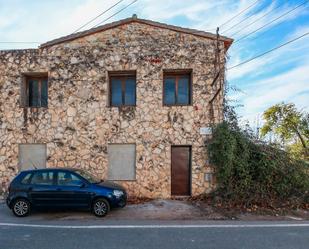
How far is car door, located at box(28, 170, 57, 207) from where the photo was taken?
1055 cm

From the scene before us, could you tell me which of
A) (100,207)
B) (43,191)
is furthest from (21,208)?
(100,207)

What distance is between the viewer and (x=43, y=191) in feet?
34.7

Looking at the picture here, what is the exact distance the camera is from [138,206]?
11938 mm

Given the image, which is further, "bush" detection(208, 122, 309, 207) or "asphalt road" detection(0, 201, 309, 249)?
"bush" detection(208, 122, 309, 207)

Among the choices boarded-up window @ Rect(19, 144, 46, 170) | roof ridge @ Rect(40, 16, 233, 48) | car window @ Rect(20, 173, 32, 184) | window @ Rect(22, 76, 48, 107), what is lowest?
car window @ Rect(20, 173, 32, 184)

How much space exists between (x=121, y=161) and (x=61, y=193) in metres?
3.99

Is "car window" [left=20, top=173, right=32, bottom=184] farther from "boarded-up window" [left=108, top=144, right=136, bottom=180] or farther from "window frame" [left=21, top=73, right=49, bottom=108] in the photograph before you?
"window frame" [left=21, top=73, right=49, bottom=108]

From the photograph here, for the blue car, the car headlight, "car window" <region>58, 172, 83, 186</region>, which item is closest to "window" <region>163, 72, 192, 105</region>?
the car headlight

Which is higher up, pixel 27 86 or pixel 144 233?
pixel 27 86

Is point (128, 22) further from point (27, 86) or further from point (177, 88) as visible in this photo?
point (27, 86)

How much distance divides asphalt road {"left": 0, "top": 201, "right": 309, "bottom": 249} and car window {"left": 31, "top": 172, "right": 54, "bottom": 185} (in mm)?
1154

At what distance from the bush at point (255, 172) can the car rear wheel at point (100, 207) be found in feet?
16.1

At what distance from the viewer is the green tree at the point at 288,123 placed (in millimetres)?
29919

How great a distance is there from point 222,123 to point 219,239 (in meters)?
6.49
